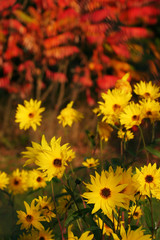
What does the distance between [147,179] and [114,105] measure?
290mm

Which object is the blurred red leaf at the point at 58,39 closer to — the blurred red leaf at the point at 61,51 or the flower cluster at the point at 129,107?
the blurred red leaf at the point at 61,51

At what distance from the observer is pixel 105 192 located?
3.08 feet

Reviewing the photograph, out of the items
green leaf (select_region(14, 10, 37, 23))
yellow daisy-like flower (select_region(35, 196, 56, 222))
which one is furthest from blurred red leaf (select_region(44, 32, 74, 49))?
yellow daisy-like flower (select_region(35, 196, 56, 222))

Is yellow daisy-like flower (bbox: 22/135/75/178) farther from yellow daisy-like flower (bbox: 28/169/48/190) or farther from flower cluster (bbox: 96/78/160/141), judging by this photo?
yellow daisy-like flower (bbox: 28/169/48/190)

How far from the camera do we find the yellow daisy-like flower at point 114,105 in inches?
45.6

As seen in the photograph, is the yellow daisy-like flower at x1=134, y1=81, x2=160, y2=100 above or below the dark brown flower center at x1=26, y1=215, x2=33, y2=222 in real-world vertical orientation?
above

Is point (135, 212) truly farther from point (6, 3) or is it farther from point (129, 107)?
point (6, 3)

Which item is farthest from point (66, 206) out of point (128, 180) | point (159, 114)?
point (159, 114)

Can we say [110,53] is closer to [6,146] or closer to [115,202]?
[6,146]

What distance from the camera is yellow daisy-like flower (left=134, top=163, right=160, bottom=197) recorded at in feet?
3.24

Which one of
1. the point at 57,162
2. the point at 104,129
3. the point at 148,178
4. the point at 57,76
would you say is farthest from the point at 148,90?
the point at 57,76

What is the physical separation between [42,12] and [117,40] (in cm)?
100

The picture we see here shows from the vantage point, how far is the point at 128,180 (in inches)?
37.8

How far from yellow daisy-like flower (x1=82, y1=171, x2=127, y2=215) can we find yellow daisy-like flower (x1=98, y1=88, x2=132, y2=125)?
0.28 m
